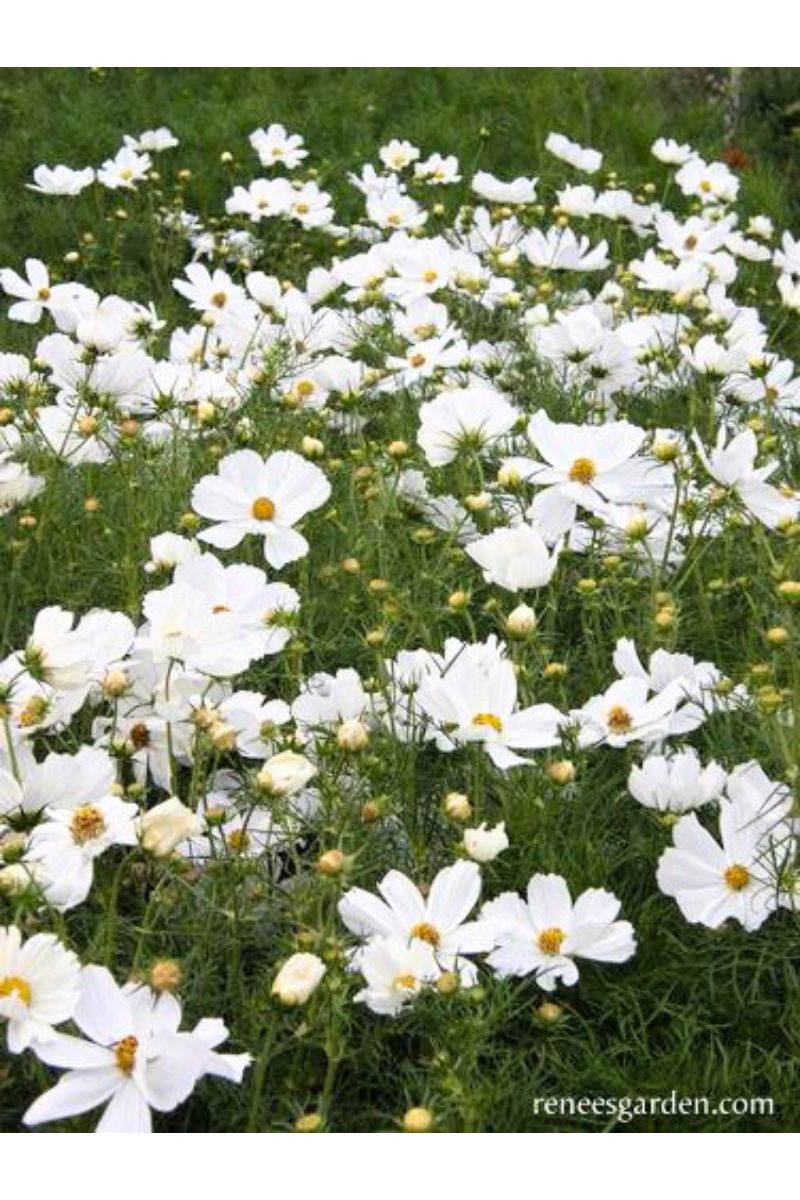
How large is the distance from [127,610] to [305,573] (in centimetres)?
24

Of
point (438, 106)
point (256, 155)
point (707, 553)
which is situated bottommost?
point (707, 553)

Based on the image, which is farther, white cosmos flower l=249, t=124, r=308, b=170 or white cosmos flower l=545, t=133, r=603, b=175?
white cosmos flower l=249, t=124, r=308, b=170

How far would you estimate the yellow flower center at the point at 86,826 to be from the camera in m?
1.39

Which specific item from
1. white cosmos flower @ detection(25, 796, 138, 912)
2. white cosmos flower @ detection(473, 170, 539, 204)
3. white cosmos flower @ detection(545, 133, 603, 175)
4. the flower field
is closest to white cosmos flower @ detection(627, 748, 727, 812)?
the flower field

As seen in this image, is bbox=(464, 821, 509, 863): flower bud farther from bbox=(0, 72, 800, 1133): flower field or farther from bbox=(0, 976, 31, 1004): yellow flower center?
bbox=(0, 976, 31, 1004): yellow flower center

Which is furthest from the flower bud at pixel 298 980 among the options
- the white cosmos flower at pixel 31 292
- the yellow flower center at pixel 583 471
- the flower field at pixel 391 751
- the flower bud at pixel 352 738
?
the white cosmos flower at pixel 31 292

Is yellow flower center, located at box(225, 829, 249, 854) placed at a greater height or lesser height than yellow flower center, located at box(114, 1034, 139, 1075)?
greater

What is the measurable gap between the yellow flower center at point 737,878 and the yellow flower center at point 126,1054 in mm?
612

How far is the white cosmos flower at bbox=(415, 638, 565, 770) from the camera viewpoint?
1527 millimetres

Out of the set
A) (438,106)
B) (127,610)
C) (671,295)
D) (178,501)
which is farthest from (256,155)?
(127,610)

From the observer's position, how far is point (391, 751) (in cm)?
168

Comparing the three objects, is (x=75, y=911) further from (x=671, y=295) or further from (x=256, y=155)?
(x=256, y=155)

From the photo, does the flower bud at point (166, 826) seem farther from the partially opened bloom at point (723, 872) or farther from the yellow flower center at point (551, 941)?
the partially opened bloom at point (723, 872)

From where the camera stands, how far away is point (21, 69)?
15.2 ft
